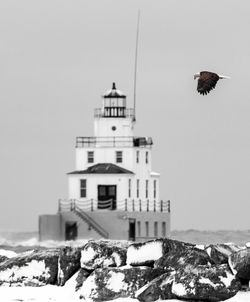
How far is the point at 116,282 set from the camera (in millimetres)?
26750

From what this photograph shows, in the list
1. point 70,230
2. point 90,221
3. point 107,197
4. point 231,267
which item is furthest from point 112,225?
point 231,267

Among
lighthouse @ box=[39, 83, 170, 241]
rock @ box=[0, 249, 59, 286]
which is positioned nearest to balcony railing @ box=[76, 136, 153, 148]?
lighthouse @ box=[39, 83, 170, 241]

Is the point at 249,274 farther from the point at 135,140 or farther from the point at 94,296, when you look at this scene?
the point at 135,140

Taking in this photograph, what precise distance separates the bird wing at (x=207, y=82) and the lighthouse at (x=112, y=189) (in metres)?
75.1

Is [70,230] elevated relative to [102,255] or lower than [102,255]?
lower

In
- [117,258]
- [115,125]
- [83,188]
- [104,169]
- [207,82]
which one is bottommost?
[83,188]

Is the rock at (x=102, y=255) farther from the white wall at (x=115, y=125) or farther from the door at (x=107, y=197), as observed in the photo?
the white wall at (x=115, y=125)

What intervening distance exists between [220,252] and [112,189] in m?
81.2

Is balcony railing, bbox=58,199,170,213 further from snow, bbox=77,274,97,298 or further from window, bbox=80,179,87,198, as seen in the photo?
snow, bbox=77,274,97,298

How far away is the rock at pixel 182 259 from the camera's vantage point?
86.5ft

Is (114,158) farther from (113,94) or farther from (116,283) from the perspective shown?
(116,283)

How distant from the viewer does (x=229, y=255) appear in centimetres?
2698

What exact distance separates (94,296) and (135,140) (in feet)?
285

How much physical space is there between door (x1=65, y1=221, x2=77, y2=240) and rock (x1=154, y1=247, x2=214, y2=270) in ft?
251
